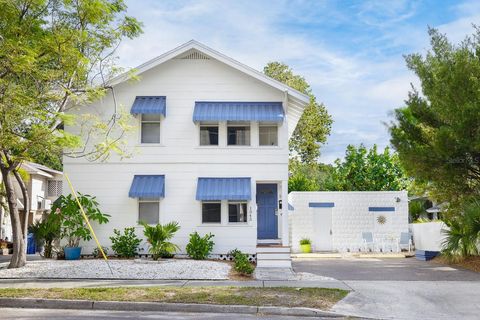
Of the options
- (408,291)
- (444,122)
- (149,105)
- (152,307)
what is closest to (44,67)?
(149,105)

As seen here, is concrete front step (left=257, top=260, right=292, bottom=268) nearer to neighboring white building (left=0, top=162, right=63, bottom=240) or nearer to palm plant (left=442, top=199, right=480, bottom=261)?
palm plant (left=442, top=199, right=480, bottom=261)

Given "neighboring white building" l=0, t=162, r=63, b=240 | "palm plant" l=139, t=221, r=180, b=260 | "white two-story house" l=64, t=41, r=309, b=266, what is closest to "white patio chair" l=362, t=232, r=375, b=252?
"white two-story house" l=64, t=41, r=309, b=266

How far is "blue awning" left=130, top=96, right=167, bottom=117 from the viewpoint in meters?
20.0

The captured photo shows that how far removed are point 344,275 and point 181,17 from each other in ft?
30.9

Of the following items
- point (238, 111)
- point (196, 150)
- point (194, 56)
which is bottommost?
point (196, 150)

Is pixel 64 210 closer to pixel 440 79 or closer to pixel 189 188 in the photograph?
pixel 189 188

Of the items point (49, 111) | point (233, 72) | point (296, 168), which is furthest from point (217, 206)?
point (296, 168)

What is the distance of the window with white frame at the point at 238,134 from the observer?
67.9 ft

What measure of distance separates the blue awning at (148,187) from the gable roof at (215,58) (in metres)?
3.85

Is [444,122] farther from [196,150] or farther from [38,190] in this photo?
[38,190]

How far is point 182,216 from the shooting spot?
20.1 meters

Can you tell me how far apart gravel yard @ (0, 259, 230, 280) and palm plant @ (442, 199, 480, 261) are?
27.3 ft

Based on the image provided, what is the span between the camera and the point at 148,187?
1978 cm

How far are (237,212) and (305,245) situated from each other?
859 centimetres
